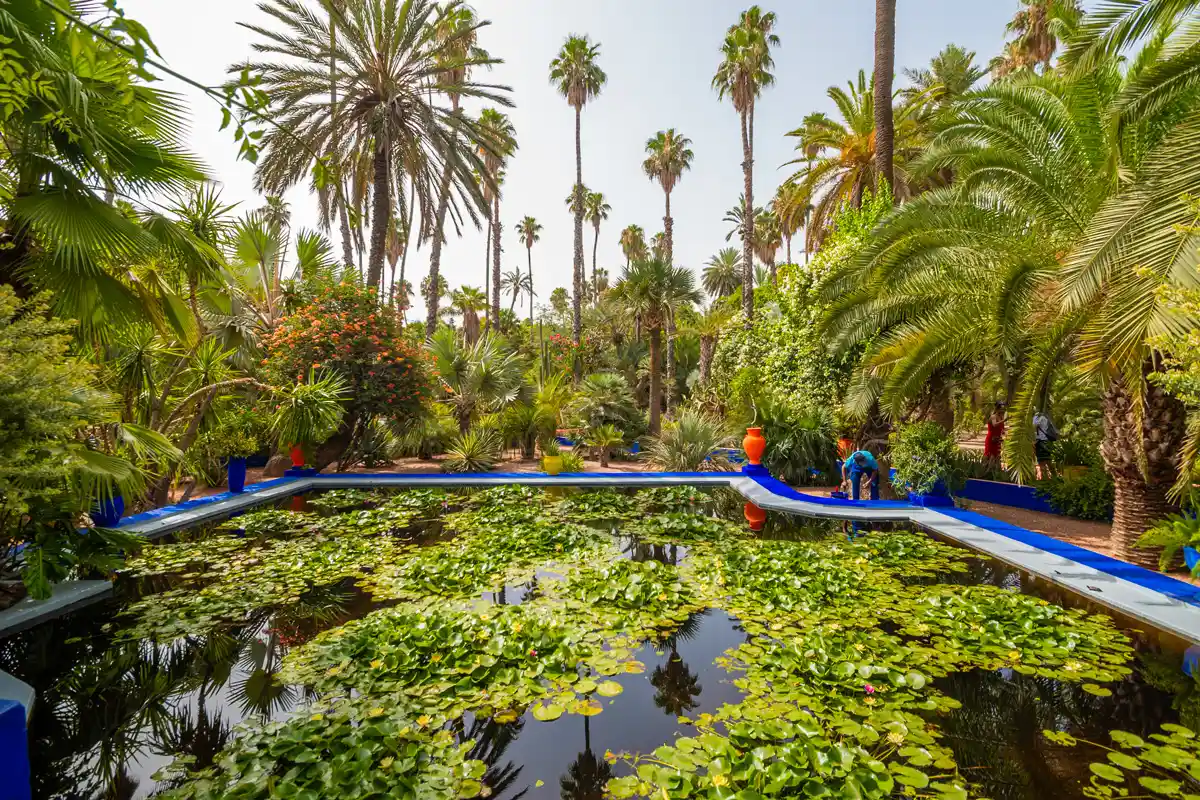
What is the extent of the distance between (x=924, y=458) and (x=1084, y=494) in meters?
2.68

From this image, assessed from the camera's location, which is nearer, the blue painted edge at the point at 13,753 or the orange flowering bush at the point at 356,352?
the blue painted edge at the point at 13,753

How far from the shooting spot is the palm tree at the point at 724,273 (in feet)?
140

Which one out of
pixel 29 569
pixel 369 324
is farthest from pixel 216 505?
pixel 369 324

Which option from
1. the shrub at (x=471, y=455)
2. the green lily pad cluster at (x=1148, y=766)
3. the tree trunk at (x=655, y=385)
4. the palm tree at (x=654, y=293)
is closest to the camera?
the green lily pad cluster at (x=1148, y=766)

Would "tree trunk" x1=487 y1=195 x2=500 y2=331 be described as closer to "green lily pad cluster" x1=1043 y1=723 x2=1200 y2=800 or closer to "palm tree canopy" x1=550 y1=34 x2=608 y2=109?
"palm tree canopy" x1=550 y1=34 x2=608 y2=109

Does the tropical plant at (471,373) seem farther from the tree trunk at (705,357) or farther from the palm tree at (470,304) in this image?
the palm tree at (470,304)

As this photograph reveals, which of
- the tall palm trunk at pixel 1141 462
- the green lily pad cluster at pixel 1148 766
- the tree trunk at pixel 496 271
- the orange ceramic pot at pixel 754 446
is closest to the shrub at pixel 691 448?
the orange ceramic pot at pixel 754 446

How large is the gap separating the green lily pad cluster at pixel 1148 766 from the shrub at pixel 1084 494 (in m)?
7.17

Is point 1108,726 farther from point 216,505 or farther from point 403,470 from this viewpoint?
point 403,470

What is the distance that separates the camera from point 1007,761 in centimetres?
311

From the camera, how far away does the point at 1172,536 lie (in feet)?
18.7

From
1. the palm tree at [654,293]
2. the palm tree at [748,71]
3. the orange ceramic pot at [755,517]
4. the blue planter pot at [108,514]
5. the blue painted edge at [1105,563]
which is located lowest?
the orange ceramic pot at [755,517]

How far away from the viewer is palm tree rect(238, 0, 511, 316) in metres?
13.0

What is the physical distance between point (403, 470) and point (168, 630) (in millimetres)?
9736
